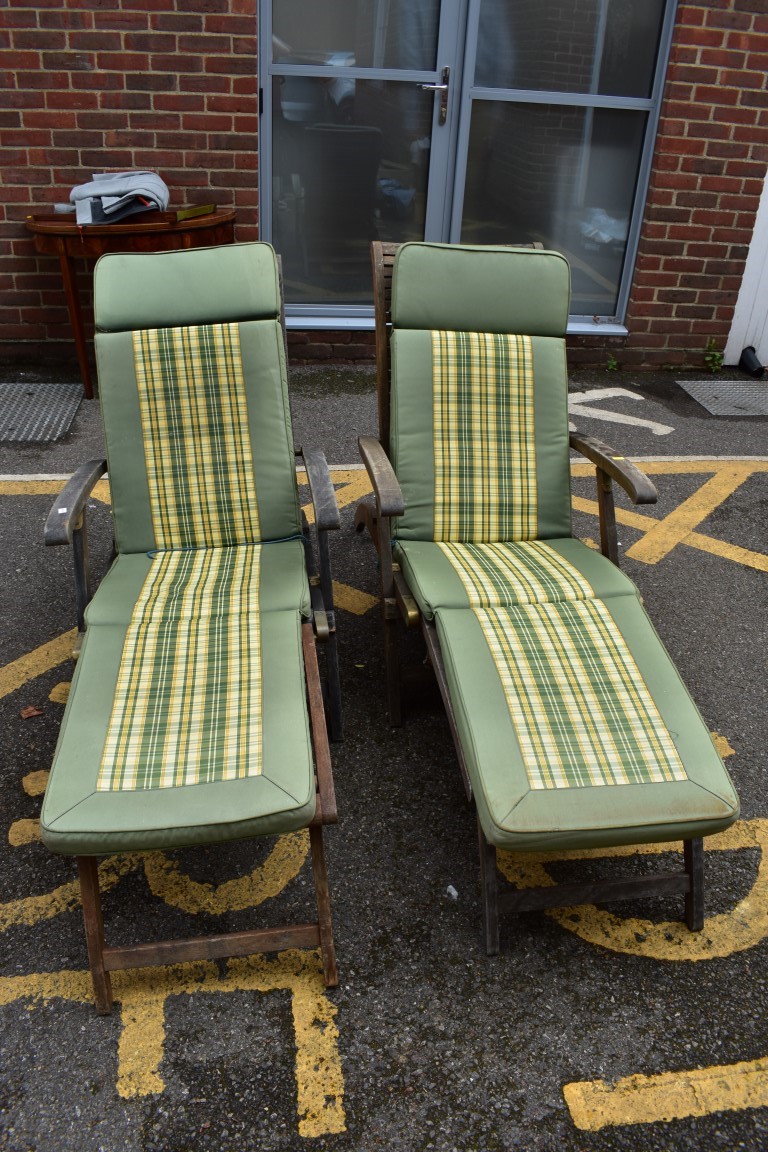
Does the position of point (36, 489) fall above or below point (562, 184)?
below

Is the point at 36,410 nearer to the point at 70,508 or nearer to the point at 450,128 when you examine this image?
the point at 70,508

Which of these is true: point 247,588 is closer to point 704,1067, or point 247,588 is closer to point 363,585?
point 363,585

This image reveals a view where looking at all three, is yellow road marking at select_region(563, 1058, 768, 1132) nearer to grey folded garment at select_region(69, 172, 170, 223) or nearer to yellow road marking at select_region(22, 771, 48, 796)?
yellow road marking at select_region(22, 771, 48, 796)

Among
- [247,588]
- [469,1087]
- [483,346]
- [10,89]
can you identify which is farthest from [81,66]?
[469,1087]

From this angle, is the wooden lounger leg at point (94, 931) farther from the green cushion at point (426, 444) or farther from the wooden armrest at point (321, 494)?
the green cushion at point (426, 444)

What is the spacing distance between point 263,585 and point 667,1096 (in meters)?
1.67

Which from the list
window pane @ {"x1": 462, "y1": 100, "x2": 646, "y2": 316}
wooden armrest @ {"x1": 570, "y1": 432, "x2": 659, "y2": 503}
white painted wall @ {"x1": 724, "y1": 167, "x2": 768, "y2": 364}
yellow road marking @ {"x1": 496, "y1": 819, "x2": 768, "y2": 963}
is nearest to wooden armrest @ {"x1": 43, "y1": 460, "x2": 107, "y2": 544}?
yellow road marking @ {"x1": 496, "y1": 819, "x2": 768, "y2": 963}

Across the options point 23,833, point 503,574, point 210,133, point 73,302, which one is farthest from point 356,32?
point 23,833

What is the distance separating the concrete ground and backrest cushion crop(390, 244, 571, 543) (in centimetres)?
72

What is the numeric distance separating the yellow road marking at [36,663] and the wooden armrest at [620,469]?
1917 mm

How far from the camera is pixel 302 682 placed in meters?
2.36

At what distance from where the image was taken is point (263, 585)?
9.12ft

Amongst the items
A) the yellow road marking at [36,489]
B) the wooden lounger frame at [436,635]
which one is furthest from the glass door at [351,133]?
the wooden lounger frame at [436,635]

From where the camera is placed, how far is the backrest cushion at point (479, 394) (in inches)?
124
